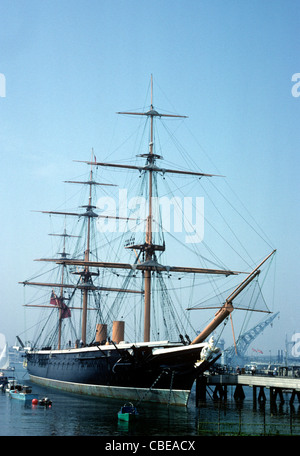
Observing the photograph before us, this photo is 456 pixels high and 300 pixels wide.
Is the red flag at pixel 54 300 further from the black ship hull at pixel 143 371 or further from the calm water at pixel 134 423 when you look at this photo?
the calm water at pixel 134 423

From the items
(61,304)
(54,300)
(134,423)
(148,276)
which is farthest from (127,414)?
(54,300)

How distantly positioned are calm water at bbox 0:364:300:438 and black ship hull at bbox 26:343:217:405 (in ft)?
A: 4.10

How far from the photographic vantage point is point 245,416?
46000mm

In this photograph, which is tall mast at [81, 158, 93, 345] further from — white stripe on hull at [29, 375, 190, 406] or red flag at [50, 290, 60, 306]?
white stripe on hull at [29, 375, 190, 406]

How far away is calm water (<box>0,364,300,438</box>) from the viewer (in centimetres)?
3419

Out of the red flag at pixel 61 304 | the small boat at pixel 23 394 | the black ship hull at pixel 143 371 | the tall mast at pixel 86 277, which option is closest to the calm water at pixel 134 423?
the black ship hull at pixel 143 371

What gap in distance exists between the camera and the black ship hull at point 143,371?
156ft

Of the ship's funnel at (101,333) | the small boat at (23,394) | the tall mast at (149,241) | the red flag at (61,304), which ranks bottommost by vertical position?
the small boat at (23,394)

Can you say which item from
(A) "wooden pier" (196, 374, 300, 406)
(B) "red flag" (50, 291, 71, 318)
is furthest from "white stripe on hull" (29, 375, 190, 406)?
(B) "red flag" (50, 291, 71, 318)

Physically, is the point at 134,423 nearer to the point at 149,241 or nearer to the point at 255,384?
the point at 255,384

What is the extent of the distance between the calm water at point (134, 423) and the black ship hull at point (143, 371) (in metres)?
1.25

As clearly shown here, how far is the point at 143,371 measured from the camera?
161 ft
